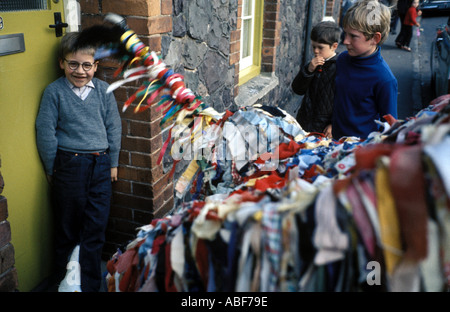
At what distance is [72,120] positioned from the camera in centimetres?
218

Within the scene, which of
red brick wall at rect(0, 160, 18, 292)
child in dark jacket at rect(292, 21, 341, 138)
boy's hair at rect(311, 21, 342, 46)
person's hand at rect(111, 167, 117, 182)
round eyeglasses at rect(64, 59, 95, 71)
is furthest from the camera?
boy's hair at rect(311, 21, 342, 46)

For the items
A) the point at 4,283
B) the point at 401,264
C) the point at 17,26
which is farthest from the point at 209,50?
the point at 401,264

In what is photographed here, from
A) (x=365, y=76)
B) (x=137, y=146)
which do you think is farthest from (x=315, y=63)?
(x=137, y=146)

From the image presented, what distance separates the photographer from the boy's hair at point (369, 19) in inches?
88.5

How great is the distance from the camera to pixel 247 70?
496cm

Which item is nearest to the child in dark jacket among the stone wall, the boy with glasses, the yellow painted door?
the stone wall

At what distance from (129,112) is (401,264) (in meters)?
1.95

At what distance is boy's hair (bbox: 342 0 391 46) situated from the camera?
2.25m

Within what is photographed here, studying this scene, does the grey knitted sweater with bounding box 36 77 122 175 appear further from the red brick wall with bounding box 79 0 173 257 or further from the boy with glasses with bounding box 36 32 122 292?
the red brick wall with bounding box 79 0 173 257

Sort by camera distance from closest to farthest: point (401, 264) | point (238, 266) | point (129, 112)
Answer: point (401, 264)
point (238, 266)
point (129, 112)

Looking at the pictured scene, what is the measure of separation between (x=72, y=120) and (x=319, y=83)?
1.75 metres

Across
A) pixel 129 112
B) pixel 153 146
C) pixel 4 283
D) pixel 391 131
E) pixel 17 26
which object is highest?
pixel 17 26

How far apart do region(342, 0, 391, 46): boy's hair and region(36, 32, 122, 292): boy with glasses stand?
1.48 meters
